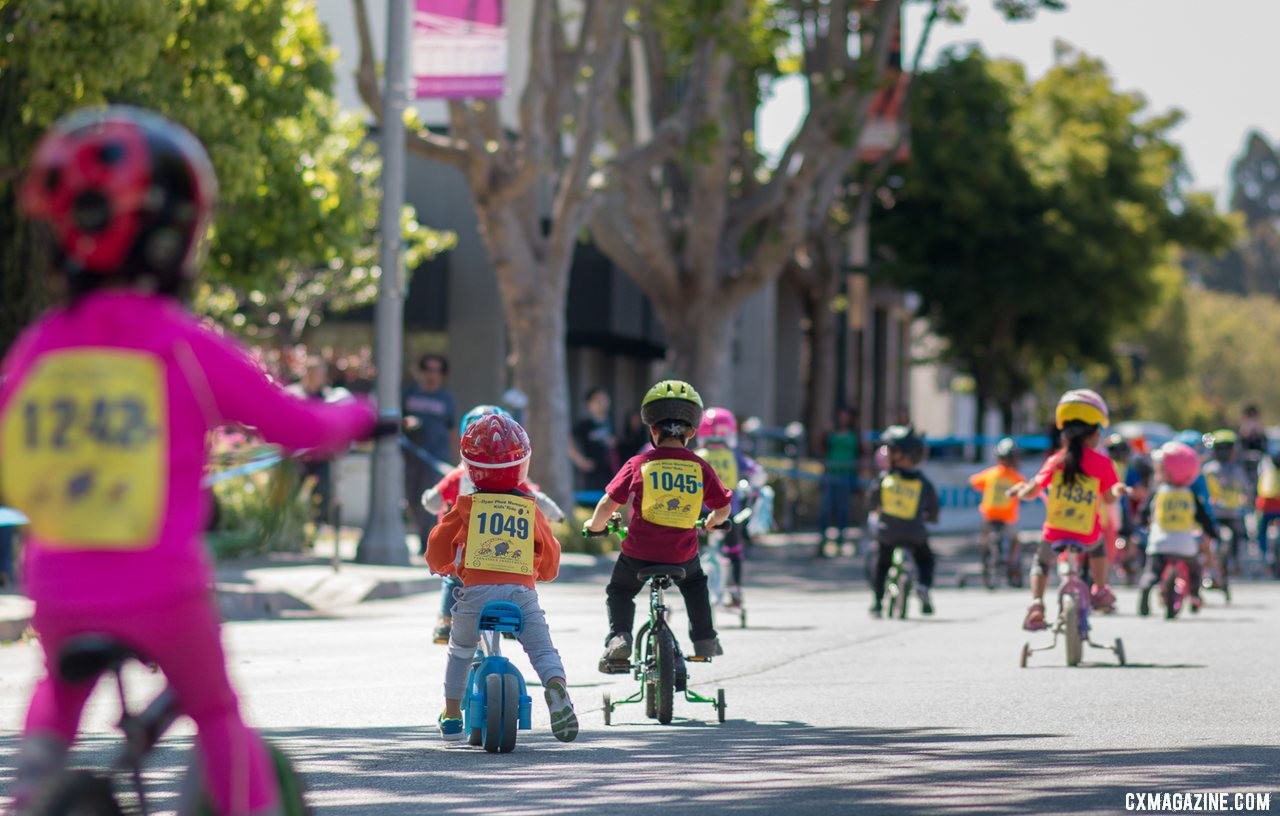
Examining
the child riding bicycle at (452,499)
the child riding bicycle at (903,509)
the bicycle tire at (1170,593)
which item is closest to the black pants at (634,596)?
the child riding bicycle at (452,499)

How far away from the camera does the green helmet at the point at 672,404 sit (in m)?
10.6

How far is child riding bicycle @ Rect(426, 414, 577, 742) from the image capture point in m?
9.19

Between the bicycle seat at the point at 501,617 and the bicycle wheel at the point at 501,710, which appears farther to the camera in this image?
the bicycle wheel at the point at 501,710

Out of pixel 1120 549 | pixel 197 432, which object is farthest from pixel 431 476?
pixel 197 432

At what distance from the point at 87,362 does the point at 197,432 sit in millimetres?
264

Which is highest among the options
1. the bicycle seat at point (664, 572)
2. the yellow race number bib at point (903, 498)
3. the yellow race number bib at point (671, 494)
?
the yellow race number bib at point (671, 494)

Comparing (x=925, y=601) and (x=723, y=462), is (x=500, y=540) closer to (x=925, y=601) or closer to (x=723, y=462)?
(x=723, y=462)

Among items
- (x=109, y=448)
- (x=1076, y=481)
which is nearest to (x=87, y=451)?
(x=109, y=448)

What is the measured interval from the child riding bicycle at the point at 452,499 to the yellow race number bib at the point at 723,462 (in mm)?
3894

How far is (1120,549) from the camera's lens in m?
23.4

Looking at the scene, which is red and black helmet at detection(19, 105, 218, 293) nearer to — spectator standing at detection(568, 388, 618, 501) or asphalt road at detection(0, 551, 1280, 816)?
asphalt road at detection(0, 551, 1280, 816)

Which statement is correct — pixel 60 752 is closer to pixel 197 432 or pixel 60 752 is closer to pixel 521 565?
pixel 197 432

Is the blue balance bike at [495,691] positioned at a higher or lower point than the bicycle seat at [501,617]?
lower

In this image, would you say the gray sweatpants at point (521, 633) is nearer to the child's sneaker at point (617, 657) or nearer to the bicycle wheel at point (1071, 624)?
the child's sneaker at point (617, 657)
